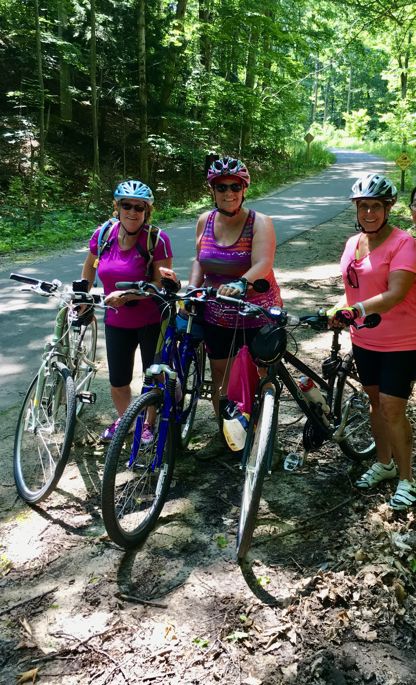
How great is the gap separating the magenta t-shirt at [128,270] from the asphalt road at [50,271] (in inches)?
75.3

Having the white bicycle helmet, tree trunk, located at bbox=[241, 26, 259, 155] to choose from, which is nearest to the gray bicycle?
the white bicycle helmet

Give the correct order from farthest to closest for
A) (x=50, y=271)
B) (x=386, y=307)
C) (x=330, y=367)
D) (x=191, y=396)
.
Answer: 1. (x=50, y=271)
2. (x=191, y=396)
3. (x=330, y=367)
4. (x=386, y=307)

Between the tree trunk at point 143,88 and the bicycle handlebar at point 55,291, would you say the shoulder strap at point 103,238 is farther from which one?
the tree trunk at point 143,88

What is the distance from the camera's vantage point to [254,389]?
3428 millimetres

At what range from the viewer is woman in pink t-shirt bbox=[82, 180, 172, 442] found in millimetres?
3723

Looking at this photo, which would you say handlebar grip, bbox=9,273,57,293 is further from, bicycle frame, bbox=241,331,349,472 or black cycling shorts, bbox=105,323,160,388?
bicycle frame, bbox=241,331,349,472

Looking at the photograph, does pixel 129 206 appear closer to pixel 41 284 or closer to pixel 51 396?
pixel 41 284

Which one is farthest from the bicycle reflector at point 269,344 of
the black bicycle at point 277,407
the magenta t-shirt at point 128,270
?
the magenta t-shirt at point 128,270

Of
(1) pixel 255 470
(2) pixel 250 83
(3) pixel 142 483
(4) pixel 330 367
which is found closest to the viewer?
(1) pixel 255 470

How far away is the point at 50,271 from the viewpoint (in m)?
10.1

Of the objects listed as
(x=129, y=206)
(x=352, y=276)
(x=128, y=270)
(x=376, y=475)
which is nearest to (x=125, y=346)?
(x=128, y=270)

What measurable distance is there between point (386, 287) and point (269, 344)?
826 millimetres

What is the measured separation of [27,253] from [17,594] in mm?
10440

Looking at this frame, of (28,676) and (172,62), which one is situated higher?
(172,62)
